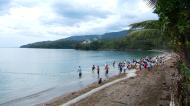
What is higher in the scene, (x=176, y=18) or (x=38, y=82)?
(x=176, y=18)

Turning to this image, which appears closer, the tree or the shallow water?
the tree

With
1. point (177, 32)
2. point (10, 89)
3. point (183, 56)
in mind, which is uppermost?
point (177, 32)

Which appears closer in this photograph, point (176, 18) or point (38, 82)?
point (176, 18)

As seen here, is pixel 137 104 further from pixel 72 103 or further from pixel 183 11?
pixel 183 11

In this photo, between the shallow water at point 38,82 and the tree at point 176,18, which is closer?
the tree at point 176,18

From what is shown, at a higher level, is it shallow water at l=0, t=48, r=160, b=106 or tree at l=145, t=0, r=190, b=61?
tree at l=145, t=0, r=190, b=61

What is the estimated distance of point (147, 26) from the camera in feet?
62.4

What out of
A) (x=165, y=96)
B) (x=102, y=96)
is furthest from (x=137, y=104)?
(x=102, y=96)

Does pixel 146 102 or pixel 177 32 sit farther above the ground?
pixel 177 32

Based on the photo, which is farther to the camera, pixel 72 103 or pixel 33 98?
pixel 33 98

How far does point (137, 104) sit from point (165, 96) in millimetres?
2435

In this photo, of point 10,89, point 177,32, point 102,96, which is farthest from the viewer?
point 10,89

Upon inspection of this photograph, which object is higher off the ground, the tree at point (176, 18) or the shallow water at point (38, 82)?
the tree at point (176, 18)

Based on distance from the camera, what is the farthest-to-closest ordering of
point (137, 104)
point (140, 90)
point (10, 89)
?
1. point (10, 89)
2. point (140, 90)
3. point (137, 104)
